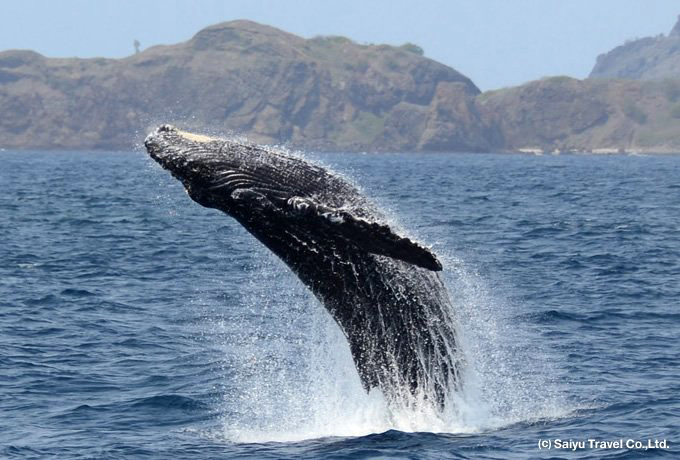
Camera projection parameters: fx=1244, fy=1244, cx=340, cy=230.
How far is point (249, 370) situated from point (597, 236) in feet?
69.3

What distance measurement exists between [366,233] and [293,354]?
726 centimetres

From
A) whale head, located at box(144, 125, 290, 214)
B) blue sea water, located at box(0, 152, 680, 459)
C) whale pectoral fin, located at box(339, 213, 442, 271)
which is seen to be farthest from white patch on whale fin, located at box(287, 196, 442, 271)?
blue sea water, located at box(0, 152, 680, 459)

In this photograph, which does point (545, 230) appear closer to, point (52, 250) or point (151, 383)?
point (52, 250)

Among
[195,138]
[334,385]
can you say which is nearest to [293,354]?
[334,385]

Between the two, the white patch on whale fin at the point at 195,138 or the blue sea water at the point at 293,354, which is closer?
the white patch on whale fin at the point at 195,138

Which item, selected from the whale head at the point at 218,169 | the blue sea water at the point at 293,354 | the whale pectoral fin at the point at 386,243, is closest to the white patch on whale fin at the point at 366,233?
the whale pectoral fin at the point at 386,243

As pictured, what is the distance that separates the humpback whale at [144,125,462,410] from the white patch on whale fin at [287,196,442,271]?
19 mm

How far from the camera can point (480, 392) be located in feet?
48.9

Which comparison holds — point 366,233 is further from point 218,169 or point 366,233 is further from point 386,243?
point 218,169

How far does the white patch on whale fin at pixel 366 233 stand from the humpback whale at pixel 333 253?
2cm

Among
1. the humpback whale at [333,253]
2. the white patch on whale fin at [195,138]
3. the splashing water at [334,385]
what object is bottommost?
the splashing water at [334,385]

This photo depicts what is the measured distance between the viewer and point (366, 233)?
11.1 meters

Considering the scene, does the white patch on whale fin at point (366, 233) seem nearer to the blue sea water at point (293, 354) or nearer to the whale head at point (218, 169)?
the whale head at point (218, 169)

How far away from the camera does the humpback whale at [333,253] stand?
12156mm
